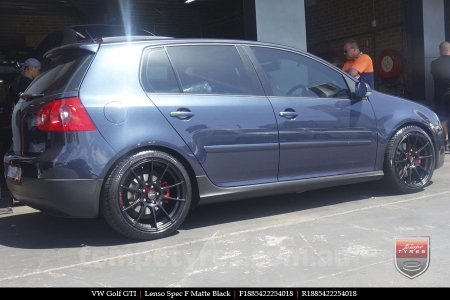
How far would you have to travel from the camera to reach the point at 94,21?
39.1ft

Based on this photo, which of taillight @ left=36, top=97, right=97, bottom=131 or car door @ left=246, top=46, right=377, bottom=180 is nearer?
taillight @ left=36, top=97, right=97, bottom=131

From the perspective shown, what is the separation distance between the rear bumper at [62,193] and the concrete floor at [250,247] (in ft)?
1.15

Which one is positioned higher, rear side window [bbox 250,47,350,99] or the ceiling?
the ceiling

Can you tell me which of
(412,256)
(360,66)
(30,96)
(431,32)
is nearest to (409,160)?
(360,66)

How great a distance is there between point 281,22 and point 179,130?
4.09 metres

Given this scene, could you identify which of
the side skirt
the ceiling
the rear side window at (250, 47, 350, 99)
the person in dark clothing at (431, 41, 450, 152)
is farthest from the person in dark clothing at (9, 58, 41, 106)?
the person in dark clothing at (431, 41, 450, 152)

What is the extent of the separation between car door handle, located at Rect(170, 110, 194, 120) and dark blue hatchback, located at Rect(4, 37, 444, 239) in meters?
0.01

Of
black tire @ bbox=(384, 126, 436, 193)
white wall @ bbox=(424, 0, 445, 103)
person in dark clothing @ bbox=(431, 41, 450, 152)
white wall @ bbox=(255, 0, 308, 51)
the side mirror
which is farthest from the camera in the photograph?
white wall @ bbox=(424, 0, 445, 103)

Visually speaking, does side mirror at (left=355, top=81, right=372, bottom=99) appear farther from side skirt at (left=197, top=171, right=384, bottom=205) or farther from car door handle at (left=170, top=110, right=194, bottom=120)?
car door handle at (left=170, top=110, right=194, bottom=120)

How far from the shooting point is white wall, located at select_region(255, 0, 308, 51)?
7.85 metres

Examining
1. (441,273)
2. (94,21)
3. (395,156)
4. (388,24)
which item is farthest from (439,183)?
(94,21)

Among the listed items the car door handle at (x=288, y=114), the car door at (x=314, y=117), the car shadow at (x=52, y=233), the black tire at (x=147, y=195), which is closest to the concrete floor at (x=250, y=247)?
the car shadow at (x=52, y=233)

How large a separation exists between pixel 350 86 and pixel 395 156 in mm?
911

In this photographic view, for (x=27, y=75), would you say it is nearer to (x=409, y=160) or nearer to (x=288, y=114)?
(x=288, y=114)
